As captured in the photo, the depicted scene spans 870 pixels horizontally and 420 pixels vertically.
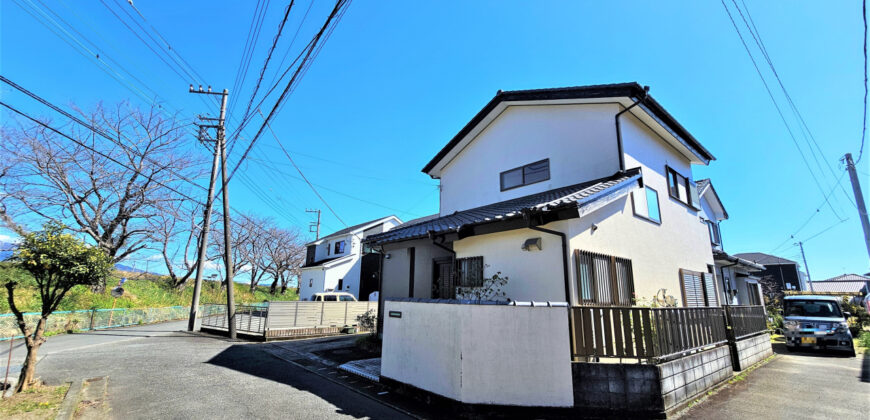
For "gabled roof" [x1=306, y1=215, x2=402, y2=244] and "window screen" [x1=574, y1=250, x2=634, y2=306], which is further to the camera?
"gabled roof" [x1=306, y1=215, x2=402, y2=244]

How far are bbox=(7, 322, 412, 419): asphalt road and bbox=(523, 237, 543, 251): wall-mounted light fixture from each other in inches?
137

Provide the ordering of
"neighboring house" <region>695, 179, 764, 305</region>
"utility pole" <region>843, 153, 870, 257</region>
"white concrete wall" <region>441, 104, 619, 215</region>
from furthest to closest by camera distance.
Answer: "neighboring house" <region>695, 179, 764, 305</region>
"white concrete wall" <region>441, 104, 619, 215</region>
"utility pole" <region>843, 153, 870, 257</region>

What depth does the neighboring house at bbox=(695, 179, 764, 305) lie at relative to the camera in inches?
497

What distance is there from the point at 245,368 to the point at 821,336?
49.2 feet

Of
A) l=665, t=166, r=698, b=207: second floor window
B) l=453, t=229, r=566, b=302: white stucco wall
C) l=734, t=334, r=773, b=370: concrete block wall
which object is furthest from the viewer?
l=665, t=166, r=698, b=207: second floor window

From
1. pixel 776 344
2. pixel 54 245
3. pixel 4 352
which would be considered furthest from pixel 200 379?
pixel 776 344

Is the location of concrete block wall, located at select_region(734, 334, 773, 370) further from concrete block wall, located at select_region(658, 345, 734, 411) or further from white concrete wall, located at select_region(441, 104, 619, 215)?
white concrete wall, located at select_region(441, 104, 619, 215)

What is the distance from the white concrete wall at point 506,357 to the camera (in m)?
4.43

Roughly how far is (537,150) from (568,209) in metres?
3.97

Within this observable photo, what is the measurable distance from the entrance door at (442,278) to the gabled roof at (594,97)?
417 centimetres

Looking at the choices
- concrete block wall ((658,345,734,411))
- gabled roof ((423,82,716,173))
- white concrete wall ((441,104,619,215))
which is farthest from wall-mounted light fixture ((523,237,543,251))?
gabled roof ((423,82,716,173))

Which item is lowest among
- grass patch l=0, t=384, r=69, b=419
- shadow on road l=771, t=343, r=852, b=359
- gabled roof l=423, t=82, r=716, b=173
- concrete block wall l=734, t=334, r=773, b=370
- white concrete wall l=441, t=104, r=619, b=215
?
grass patch l=0, t=384, r=69, b=419

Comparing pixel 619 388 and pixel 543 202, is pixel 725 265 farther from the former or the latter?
pixel 619 388

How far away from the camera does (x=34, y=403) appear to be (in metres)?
4.88
